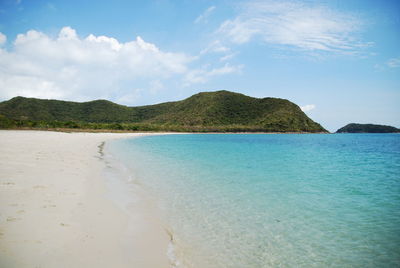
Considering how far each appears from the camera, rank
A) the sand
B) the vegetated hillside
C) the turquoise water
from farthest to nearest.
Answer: the vegetated hillside < the turquoise water < the sand

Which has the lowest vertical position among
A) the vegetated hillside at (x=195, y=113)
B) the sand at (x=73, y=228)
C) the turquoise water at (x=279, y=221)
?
the turquoise water at (x=279, y=221)

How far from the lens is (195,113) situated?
153000 millimetres

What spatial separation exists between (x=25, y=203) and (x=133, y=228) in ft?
10.4

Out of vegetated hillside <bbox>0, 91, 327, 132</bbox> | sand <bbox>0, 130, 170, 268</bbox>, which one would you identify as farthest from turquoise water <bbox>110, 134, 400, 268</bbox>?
vegetated hillside <bbox>0, 91, 327, 132</bbox>

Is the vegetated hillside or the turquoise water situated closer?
the turquoise water

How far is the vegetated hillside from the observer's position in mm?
133375

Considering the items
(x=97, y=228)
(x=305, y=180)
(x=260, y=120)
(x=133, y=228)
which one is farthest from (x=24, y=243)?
(x=260, y=120)

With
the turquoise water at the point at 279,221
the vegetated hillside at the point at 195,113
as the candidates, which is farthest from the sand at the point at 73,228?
the vegetated hillside at the point at 195,113

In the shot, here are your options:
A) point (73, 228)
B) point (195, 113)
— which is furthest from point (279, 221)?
point (195, 113)

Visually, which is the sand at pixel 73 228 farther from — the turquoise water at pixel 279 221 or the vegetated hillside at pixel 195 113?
the vegetated hillside at pixel 195 113

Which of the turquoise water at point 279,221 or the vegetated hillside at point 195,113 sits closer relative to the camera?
the turquoise water at point 279,221

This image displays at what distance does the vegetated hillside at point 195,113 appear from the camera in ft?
438

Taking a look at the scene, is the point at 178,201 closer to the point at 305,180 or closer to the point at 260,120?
the point at 305,180

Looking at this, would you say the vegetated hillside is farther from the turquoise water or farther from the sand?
the sand
